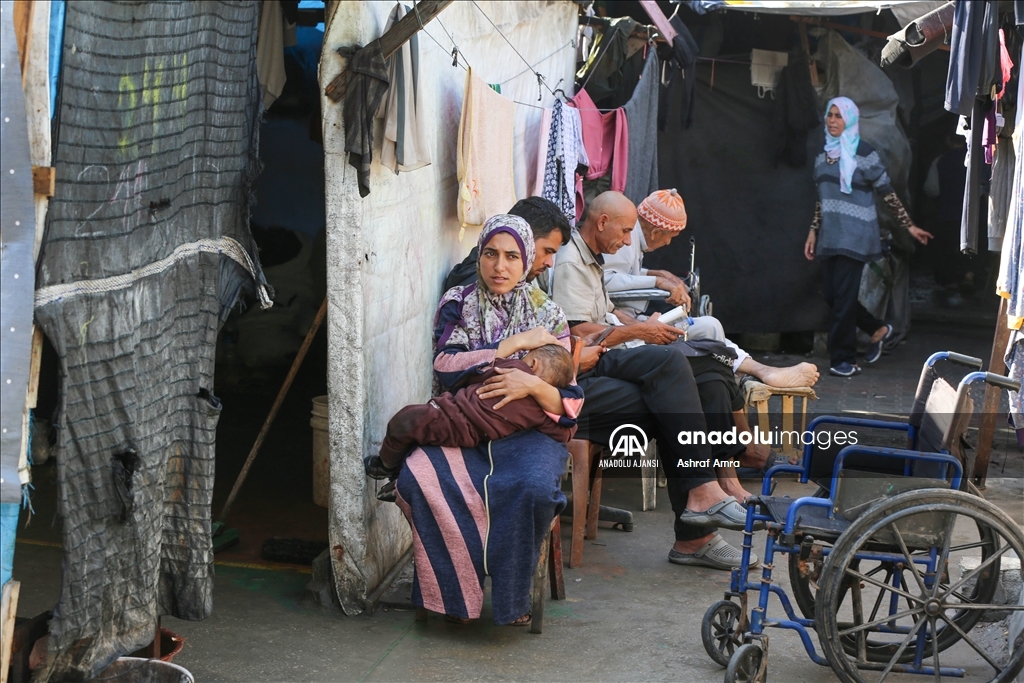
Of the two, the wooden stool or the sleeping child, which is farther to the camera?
the wooden stool

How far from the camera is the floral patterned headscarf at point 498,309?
4.29 m

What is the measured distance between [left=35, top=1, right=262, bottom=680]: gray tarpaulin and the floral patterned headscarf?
1.01 m

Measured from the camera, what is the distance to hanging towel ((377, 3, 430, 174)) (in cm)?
397

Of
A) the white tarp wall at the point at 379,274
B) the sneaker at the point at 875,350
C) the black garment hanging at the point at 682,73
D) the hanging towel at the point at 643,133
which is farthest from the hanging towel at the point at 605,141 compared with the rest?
the sneaker at the point at 875,350

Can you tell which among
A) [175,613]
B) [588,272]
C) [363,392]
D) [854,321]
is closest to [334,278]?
[363,392]

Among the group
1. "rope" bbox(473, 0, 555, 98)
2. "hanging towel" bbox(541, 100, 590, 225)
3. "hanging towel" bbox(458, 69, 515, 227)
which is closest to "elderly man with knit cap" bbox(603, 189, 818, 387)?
"hanging towel" bbox(541, 100, 590, 225)

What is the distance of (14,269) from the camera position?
8.57 feet

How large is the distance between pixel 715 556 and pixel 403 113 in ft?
7.96

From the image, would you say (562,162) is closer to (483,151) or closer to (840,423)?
(483,151)

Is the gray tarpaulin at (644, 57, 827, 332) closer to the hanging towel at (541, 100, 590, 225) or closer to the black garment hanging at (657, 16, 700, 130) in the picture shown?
the black garment hanging at (657, 16, 700, 130)

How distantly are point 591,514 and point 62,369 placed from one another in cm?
302

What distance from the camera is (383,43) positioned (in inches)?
149

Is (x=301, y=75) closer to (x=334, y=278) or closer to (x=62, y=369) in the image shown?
(x=334, y=278)

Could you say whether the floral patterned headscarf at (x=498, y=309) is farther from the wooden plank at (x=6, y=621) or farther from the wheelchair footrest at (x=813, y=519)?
the wooden plank at (x=6, y=621)
